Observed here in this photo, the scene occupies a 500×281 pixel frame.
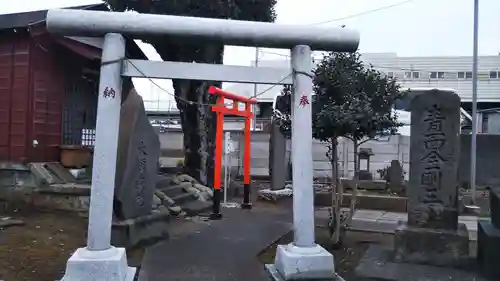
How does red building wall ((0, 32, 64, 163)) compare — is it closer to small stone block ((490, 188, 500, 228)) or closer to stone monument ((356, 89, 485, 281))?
stone monument ((356, 89, 485, 281))

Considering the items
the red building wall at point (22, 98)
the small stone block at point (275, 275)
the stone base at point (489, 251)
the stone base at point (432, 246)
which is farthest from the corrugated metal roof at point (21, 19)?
the stone base at point (489, 251)

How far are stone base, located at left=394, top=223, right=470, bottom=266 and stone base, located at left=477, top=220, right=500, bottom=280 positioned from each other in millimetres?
258

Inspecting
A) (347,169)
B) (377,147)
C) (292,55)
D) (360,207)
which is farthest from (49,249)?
(377,147)

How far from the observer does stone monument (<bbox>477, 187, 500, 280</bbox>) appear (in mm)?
6605

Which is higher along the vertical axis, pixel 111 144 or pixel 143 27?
pixel 143 27

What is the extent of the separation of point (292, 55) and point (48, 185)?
713 centimetres

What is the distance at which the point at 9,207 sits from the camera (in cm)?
1048

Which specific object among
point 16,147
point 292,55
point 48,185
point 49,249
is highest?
point 292,55

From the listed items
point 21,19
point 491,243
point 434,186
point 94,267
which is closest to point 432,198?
point 434,186

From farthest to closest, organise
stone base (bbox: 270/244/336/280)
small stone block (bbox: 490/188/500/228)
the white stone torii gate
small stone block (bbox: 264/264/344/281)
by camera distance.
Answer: small stone block (bbox: 490/188/500/228)
small stone block (bbox: 264/264/344/281)
stone base (bbox: 270/244/336/280)
the white stone torii gate

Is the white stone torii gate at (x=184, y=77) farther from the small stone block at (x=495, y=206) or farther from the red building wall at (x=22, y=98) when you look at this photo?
the red building wall at (x=22, y=98)

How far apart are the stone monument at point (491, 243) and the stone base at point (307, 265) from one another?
2.51 m

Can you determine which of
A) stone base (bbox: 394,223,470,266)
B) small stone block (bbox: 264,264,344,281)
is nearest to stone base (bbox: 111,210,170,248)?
small stone block (bbox: 264,264,344,281)

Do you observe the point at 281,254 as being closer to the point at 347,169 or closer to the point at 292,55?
the point at 292,55
